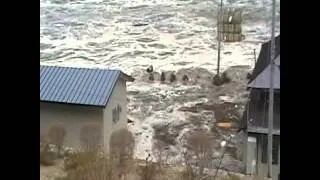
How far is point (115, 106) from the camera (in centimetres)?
84

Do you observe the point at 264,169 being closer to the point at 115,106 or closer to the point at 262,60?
the point at 262,60

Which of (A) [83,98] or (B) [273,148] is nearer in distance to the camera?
(B) [273,148]

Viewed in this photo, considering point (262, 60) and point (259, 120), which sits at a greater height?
point (262, 60)

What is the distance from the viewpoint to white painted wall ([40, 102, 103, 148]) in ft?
2.75

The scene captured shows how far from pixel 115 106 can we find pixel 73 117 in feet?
0.31

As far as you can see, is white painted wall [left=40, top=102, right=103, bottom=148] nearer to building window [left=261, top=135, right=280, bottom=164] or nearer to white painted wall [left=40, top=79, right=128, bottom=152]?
white painted wall [left=40, top=79, right=128, bottom=152]

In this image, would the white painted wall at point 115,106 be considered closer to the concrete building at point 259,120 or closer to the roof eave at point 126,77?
the roof eave at point 126,77

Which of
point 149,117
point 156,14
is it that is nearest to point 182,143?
point 149,117

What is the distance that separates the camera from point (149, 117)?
84cm

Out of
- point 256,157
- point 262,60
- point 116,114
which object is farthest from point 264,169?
point 116,114

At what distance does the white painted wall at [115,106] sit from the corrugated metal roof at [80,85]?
0.04ft

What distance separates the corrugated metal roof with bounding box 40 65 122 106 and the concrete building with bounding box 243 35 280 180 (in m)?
0.27

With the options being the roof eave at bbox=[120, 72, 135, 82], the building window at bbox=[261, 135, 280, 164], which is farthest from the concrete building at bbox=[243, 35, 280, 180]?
the roof eave at bbox=[120, 72, 135, 82]

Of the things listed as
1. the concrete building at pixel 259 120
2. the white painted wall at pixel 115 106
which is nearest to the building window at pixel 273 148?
the concrete building at pixel 259 120
